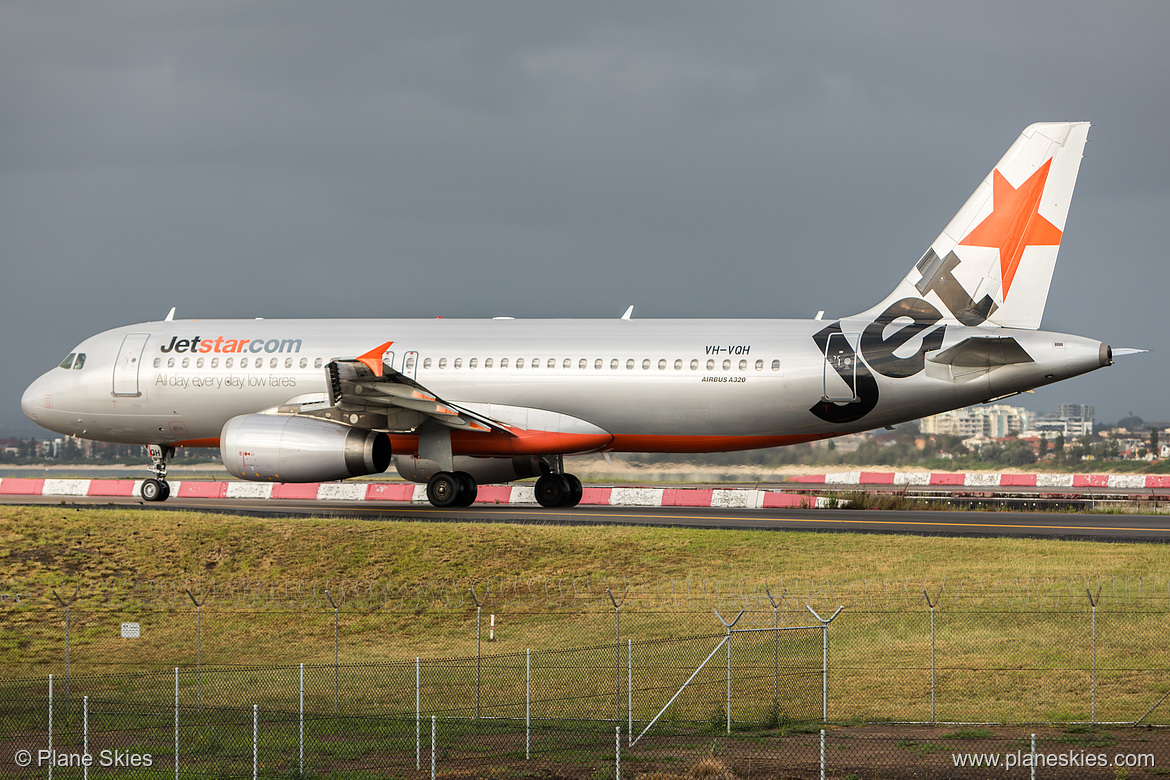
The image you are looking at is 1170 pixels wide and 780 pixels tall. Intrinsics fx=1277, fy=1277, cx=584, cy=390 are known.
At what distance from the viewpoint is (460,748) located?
15.8 m

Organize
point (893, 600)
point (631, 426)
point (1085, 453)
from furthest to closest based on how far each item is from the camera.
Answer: point (1085, 453), point (631, 426), point (893, 600)

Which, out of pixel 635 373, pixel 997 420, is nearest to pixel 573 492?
pixel 635 373

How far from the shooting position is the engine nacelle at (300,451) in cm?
3083

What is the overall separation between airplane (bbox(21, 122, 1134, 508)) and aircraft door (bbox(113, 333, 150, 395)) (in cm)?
55

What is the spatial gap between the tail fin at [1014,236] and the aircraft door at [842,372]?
269 cm

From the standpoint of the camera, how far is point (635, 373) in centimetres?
3206

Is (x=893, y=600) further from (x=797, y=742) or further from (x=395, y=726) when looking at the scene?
(x=395, y=726)

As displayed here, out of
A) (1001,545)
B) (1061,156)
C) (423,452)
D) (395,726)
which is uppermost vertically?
(1061,156)

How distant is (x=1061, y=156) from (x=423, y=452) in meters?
17.5

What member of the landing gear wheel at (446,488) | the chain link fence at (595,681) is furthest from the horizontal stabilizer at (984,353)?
the landing gear wheel at (446,488)

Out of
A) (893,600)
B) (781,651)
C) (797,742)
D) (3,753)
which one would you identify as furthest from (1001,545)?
(3,753)

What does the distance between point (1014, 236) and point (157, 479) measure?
Answer: 78.9 ft

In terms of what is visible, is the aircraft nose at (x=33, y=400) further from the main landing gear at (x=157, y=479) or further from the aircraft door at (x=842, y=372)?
the aircraft door at (x=842, y=372)

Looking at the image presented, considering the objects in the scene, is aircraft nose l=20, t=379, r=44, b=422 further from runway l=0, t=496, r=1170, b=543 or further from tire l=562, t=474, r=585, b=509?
tire l=562, t=474, r=585, b=509
